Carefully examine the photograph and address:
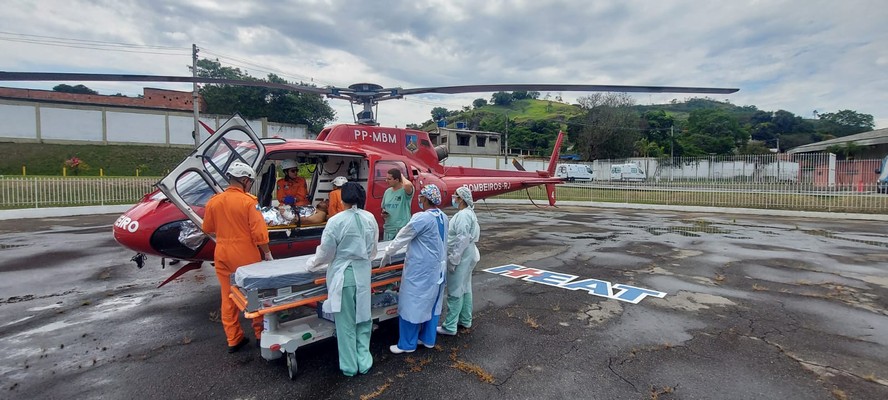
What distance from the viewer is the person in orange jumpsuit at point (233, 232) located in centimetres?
394

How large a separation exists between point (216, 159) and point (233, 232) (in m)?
1.68

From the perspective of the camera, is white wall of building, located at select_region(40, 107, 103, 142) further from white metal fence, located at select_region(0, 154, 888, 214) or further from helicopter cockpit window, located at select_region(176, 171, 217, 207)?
helicopter cockpit window, located at select_region(176, 171, 217, 207)

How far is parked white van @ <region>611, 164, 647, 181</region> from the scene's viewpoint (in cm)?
3222

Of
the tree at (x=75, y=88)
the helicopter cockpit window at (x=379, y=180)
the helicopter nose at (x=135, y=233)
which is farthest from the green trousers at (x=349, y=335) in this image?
the tree at (x=75, y=88)

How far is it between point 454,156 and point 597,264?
1444 inches

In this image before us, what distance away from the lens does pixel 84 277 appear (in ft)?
23.3

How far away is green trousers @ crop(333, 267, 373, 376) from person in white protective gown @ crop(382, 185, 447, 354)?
44 cm

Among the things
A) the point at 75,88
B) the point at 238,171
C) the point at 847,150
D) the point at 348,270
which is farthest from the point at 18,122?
the point at 847,150

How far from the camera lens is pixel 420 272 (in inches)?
154

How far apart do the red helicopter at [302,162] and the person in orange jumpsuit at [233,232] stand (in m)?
0.64

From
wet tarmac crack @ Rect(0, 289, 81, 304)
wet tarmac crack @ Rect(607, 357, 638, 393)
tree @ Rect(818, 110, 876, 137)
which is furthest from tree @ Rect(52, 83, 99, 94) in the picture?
tree @ Rect(818, 110, 876, 137)

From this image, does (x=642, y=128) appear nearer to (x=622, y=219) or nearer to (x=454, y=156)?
(x=454, y=156)

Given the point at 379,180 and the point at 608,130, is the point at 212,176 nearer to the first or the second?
the point at 379,180

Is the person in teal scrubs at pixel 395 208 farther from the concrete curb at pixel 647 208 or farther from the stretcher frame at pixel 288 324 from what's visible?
the concrete curb at pixel 647 208
